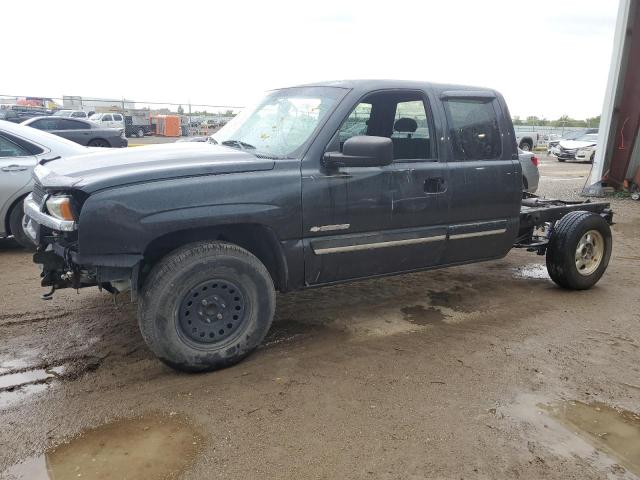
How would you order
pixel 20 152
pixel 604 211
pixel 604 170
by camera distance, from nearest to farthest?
pixel 604 211
pixel 20 152
pixel 604 170

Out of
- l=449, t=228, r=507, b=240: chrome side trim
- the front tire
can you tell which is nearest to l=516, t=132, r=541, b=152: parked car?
l=449, t=228, r=507, b=240: chrome side trim

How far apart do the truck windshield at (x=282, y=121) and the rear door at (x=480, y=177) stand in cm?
110

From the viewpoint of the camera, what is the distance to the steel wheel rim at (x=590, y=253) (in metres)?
5.33

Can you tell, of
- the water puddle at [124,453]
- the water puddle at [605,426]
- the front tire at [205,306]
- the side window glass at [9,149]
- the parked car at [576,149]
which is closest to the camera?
the water puddle at [124,453]

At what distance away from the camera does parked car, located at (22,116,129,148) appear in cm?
1588

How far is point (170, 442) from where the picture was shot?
277 cm

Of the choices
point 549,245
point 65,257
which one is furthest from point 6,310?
point 549,245

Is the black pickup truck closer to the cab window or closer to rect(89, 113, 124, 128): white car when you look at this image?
the cab window

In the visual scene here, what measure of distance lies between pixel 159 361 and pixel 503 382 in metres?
2.31

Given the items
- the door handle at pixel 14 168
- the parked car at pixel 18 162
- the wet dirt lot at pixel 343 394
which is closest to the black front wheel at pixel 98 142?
the parked car at pixel 18 162

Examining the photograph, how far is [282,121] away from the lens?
4.11m

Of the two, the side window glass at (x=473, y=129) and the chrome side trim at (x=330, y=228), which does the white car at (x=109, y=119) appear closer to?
the side window glass at (x=473, y=129)

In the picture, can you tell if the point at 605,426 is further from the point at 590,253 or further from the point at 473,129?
the point at 590,253

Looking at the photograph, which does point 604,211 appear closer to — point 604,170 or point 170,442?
point 170,442
